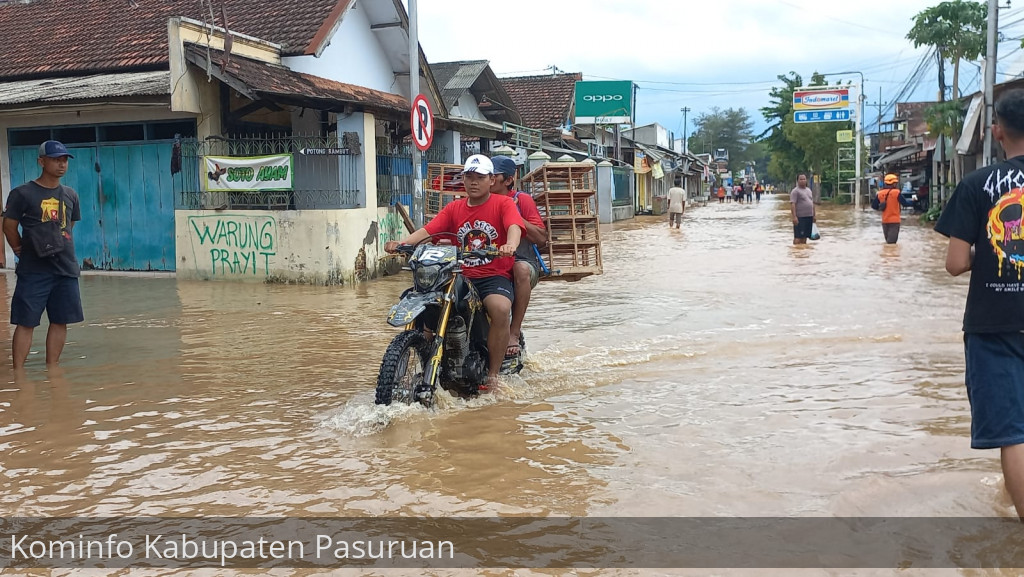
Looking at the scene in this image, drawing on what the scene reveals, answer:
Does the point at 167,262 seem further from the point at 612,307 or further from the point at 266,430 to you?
the point at 266,430

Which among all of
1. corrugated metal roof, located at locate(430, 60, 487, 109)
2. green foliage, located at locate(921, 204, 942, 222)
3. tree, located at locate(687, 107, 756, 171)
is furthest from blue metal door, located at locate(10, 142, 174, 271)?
tree, located at locate(687, 107, 756, 171)

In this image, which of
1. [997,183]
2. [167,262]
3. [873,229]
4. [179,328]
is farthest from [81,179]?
[873,229]

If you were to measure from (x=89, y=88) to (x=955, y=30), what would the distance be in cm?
2854

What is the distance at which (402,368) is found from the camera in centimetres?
516

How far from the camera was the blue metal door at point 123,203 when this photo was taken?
1407cm

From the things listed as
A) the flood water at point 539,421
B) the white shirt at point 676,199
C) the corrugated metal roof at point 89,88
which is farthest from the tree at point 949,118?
the corrugated metal roof at point 89,88

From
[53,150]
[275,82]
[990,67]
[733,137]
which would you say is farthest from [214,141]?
[733,137]

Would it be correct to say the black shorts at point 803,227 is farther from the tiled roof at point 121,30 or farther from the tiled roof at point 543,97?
the tiled roof at point 543,97

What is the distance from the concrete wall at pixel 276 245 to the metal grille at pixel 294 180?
8.6 inches

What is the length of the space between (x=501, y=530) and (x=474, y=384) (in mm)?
2325

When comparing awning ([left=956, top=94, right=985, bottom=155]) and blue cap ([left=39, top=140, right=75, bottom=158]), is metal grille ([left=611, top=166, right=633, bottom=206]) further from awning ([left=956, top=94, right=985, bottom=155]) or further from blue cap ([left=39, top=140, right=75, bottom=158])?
blue cap ([left=39, top=140, right=75, bottom=158])

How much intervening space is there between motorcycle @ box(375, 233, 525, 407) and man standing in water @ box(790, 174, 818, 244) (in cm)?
1504

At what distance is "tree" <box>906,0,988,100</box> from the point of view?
1183 inches

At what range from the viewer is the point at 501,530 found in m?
3.64
